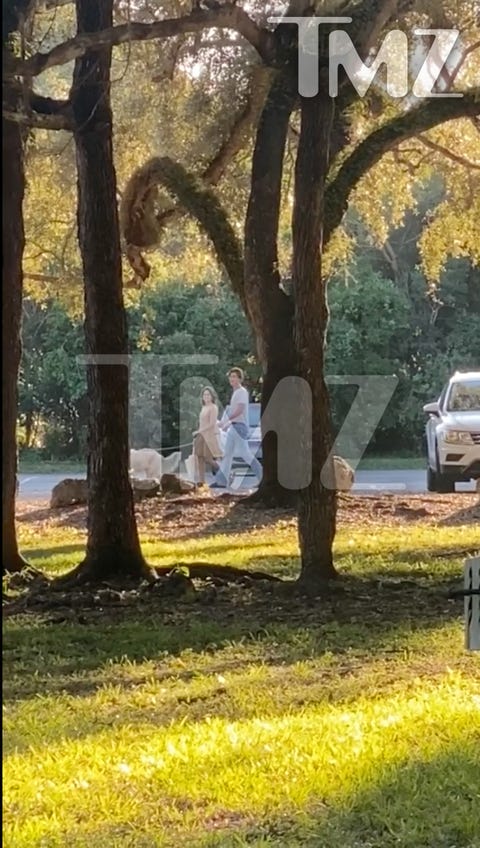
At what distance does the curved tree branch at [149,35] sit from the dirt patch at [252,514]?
2117mm

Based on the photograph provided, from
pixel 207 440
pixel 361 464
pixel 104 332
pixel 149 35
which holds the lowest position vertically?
pixel 361 464

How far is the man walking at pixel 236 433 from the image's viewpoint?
14.6ft

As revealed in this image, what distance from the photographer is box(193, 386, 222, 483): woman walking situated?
12.9 ft

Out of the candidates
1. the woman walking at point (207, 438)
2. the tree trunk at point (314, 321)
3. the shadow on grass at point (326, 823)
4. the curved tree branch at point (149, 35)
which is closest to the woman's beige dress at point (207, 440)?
the woman walking at point (207, 438)

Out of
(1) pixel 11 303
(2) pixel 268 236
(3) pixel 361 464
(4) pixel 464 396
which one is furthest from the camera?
(2) pixel 268 236

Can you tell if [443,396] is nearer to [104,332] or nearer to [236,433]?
[236,433]

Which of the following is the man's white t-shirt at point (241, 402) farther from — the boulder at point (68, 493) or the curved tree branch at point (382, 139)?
the curved tree branch at point (382, 139)

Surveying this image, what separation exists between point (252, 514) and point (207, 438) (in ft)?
4.97

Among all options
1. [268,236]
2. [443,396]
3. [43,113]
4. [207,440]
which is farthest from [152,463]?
[43,113]

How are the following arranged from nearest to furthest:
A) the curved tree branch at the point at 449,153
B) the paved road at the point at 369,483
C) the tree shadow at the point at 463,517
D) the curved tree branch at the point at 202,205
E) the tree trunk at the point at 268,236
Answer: the paved road at the point at 369,483 < the tree trunk at the point at 268,236 < the tree shadow at the point at 463,517 < the curved tree branch at the point at 202,205 < the curved tree branch at the point at 449,153

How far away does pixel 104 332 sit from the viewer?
15.1 ft

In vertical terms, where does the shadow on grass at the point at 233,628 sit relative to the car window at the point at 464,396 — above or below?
below

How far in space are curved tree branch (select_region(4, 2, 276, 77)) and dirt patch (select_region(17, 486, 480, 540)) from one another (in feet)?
6.95

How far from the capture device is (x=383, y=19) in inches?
210
